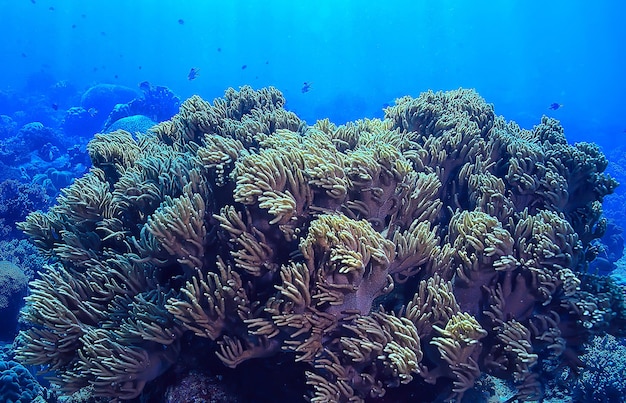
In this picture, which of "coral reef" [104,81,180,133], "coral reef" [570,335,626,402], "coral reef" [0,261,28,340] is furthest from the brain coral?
"coral reef" [104,81,180,133]

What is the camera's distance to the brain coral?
10.5ft

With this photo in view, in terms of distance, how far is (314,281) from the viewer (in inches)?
127

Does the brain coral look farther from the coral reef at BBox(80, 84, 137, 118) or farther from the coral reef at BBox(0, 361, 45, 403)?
the coral reef at BBox(80, 84, 137, 118)

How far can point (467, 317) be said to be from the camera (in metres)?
3.24

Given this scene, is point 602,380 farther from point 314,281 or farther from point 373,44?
point 373,44

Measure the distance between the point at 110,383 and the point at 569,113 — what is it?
3977 inches

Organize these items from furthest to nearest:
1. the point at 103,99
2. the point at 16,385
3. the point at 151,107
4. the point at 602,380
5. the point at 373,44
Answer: the point at 373,44 < the point at 103,99 < the point at 151,107 < the point at 16,385 < the point at 602,380

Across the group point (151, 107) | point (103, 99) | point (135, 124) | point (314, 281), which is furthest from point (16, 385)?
point (103, 99)

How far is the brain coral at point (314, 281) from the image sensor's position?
10.5ft

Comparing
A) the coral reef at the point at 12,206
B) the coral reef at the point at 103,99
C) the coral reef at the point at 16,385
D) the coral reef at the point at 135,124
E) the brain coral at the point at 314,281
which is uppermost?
the coral reef at the point at 103,99

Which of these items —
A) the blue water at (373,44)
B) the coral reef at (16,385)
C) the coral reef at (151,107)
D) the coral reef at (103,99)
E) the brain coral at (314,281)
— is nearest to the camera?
the brain coral at (314,281)

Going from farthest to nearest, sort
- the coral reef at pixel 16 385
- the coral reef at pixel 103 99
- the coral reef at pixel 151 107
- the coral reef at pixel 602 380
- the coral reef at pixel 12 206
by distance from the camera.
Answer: the coral reef at pixel 103 99
the coral reef at pixel 151 107
the coral reef at pixel 12 206
the coral reef at pixel 16 385
the coral reef at pixel 602 380

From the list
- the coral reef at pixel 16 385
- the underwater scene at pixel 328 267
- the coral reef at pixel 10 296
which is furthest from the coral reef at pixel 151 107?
the underwater scene at pixel 328 267

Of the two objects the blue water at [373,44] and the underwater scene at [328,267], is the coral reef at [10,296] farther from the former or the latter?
the blue water at [373,44]
